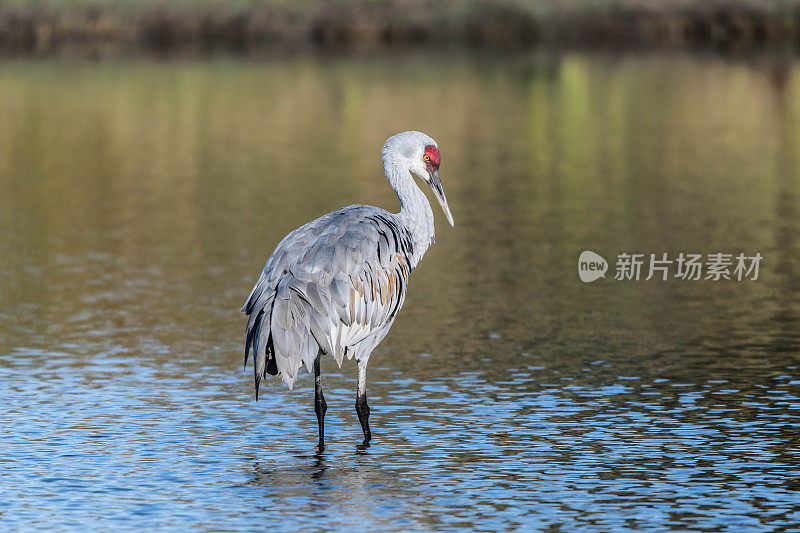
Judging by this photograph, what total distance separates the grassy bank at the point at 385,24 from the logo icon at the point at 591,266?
131 ft

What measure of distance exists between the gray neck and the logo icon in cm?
A: 652

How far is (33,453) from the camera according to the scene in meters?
11.5

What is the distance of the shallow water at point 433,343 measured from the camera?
1059cm

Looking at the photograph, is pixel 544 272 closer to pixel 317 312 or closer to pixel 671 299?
pixel 671 299

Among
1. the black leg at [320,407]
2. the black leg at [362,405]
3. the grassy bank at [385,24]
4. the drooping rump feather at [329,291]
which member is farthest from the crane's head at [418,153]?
the grassy bank at [385,24]

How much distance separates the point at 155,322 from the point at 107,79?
108 feet

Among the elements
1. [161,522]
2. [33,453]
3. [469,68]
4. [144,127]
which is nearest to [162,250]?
[33,453]

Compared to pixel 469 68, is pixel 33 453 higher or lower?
lower

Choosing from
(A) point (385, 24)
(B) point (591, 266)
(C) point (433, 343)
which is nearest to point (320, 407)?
(C) point (433, 343)

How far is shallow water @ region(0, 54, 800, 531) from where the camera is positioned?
1059 cm

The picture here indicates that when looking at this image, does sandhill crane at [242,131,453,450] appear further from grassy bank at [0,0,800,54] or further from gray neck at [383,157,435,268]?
grassy bank at [0,0,800,54]

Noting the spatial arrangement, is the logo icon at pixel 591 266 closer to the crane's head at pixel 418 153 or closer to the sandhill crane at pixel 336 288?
the crane's head at pixel 418 153

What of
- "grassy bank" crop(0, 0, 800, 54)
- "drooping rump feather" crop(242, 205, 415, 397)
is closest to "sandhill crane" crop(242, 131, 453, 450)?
"drooping rump feather" crop(242, 205, 415, 397)

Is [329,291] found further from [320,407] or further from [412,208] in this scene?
[412,208]
